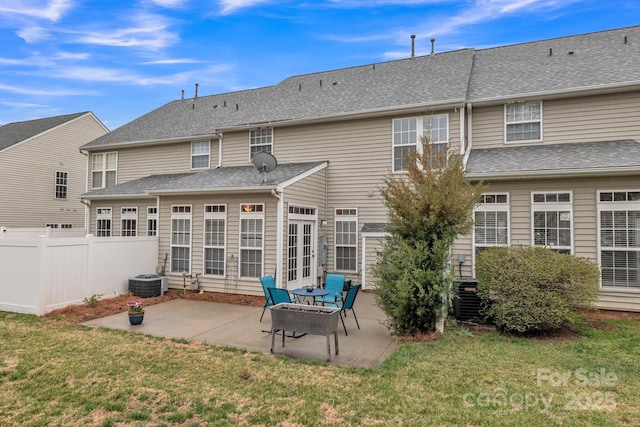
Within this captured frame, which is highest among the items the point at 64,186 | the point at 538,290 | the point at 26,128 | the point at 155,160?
the point at 26,128

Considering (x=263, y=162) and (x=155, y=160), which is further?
(x=155, y=160)

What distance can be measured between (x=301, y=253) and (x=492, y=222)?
5350 mm

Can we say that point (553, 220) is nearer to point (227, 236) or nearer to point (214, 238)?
point (227, 236)

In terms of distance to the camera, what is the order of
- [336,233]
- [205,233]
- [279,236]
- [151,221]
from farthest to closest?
1. [151,221]
2. [336,233]
3. [205,233]
4. [279,236]

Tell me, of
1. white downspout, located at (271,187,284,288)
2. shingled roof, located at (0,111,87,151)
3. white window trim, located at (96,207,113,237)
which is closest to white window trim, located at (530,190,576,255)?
white downspout, located at (271,187,284,288)

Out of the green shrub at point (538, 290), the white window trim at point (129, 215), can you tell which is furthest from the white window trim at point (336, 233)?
the white window trim at point (129, 215)

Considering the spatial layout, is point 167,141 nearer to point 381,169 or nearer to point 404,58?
point 381,169

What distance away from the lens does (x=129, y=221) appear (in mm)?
14250

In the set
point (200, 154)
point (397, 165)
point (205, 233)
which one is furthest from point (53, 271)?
point (397, 165)

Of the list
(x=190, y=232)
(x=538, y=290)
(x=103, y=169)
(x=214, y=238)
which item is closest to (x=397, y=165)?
(x=538, y=290)

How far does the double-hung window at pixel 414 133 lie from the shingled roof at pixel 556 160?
1130mm

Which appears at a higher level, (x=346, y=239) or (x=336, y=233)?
(x=336, y=233)

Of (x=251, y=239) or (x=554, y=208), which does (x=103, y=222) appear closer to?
(x=251, y=239)

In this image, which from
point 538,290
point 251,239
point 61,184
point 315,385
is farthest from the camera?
point 61,184
